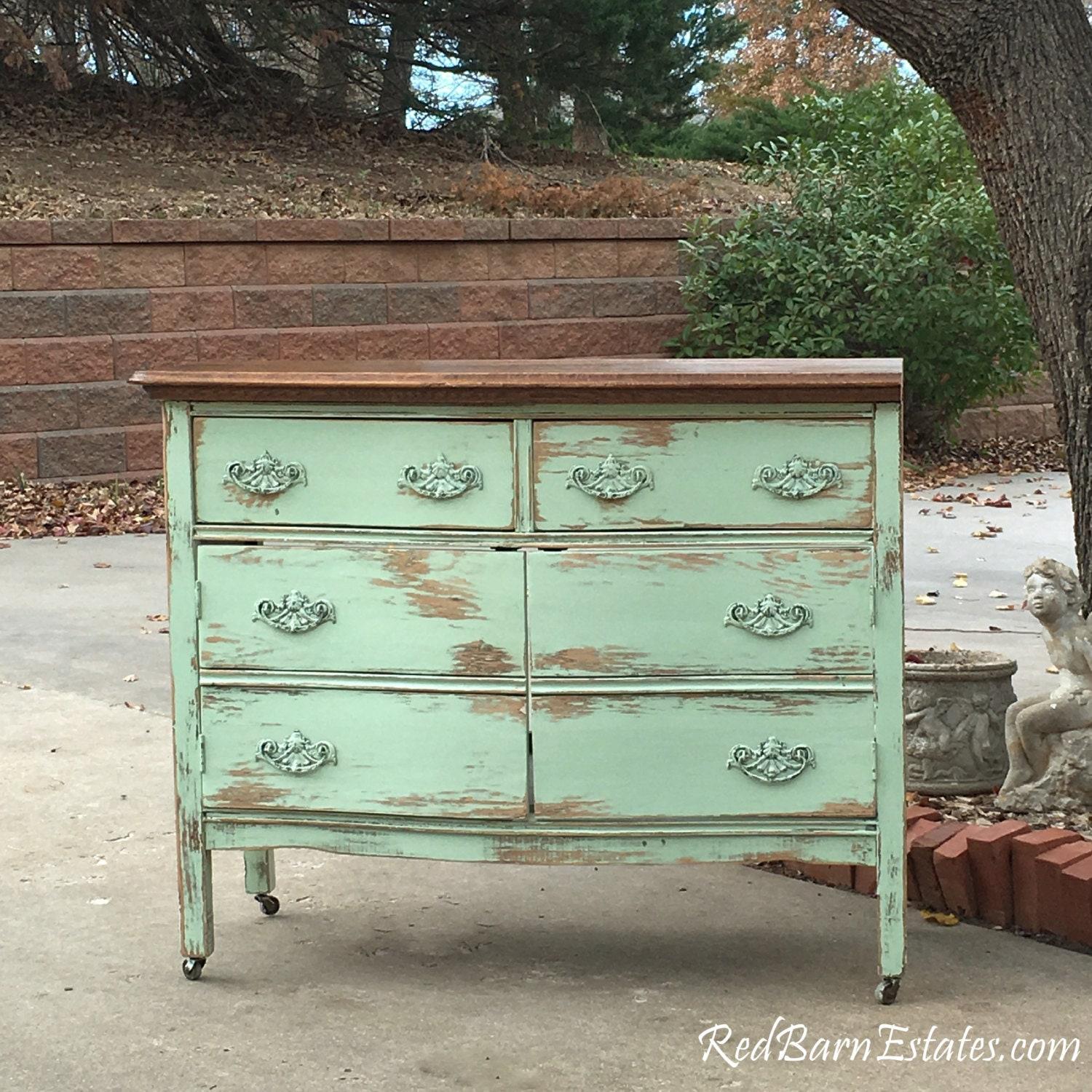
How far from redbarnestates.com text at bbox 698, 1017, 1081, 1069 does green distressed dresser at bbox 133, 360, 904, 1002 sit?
0.15 m

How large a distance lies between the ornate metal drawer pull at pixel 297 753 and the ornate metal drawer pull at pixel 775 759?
721 millimetres

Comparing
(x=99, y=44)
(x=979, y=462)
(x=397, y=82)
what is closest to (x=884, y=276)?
(x=979, y=462)

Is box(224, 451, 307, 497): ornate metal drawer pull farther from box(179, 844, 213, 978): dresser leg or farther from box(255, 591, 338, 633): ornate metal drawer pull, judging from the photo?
box(179, 844, 213, 978): dresser leg

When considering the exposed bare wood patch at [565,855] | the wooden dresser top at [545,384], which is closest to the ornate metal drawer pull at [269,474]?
the wooden dresser top at [545,384]

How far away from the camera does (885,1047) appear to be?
274 cm

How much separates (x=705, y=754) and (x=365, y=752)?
600 mm

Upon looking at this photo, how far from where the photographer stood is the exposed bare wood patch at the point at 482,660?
285 cm

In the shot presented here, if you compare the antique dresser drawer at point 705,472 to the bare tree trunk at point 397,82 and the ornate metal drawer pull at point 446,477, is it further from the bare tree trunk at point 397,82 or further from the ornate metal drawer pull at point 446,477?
the bare tree trunk at point 397,82

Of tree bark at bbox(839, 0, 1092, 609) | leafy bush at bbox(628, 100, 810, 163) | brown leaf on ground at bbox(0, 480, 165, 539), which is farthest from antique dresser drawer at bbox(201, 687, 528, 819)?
leafy bush at bbox(628, 100, 810, 163)

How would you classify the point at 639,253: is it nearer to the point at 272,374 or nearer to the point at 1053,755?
the point at 1053,755

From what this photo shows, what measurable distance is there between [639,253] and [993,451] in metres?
3.10

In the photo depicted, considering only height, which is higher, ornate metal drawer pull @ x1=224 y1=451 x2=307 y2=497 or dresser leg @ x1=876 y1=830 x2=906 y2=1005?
ornate metal drawer pull @ x1=224 y1=451 x2=307 y2=497

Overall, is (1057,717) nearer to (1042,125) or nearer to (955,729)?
(955,729)

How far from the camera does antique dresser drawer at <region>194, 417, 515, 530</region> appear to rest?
2826 mm
